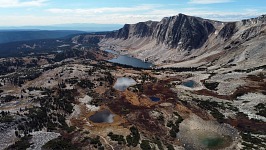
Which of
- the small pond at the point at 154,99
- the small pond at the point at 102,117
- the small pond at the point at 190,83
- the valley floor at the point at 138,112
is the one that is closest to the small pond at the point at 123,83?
the valley floor at the point at 138,112

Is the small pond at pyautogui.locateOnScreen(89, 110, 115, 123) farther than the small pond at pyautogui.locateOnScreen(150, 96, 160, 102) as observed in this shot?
No

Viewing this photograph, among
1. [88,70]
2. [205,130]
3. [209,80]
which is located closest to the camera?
[205,130]

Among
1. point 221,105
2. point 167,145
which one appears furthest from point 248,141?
point 221,105

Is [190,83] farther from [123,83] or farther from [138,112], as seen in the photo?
[138,112]

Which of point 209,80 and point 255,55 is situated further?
point 255,55

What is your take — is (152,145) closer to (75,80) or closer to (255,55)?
(75,80)

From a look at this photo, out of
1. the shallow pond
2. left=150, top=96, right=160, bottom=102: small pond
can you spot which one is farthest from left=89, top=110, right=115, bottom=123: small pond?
the shallow pond

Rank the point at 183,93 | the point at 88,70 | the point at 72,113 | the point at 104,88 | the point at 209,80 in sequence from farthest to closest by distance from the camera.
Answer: the point at 88,70 → the point at 209,80 → the point at 104,88 → the point at 183,93 → the point at 72,113

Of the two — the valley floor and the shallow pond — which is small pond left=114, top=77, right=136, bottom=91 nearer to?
the valley floor

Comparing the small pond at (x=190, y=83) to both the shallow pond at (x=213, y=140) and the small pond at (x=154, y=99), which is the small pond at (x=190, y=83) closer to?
the small pond at (x=154, y=99)
